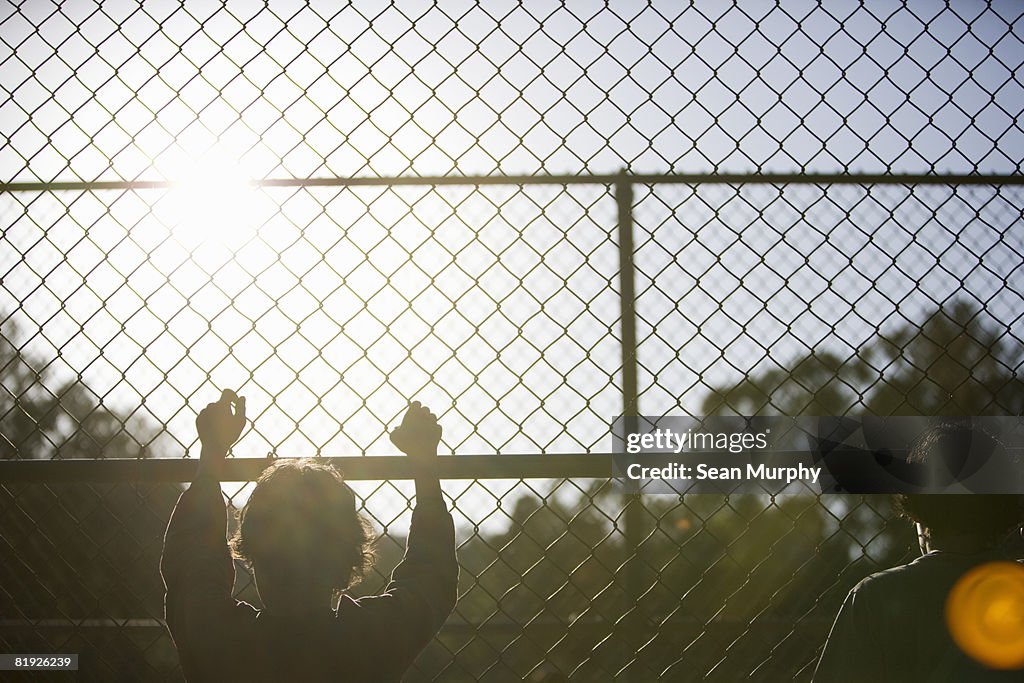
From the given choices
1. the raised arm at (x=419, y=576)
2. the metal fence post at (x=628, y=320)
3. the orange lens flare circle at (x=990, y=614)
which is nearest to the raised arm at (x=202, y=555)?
the raised arm at (x=419, y=576)

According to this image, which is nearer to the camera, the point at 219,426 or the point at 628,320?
the point at 219,426

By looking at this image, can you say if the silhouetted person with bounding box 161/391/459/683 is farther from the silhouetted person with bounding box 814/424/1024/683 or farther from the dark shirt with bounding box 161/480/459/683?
the silhouetted person with bounding box 814/424/1024/683

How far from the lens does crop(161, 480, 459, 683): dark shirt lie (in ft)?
4.40

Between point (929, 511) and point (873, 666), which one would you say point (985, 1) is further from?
point (873, 666)

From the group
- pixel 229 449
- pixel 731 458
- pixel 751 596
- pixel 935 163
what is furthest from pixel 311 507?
pixel 751 596

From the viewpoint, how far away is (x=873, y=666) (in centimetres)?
158

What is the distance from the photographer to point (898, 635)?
1.59m

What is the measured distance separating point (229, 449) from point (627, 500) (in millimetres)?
1067

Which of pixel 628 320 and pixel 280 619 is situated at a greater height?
pixel 628 320

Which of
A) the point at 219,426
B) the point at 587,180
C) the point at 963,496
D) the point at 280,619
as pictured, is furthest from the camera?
the point at 587,180

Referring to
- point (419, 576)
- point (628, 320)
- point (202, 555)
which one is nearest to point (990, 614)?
point (628, 320)

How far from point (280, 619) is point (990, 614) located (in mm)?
1476

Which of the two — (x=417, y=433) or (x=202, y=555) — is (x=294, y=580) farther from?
(x=417, y=433)

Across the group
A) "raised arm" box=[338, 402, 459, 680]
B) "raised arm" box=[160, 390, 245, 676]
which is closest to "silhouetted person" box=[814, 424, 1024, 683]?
"raised arm" box=[338, 402, 459, 680]
